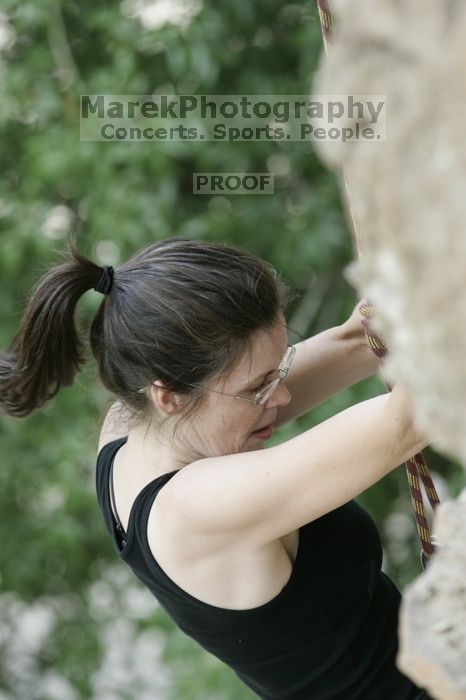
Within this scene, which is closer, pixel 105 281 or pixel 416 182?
pixel 416 182

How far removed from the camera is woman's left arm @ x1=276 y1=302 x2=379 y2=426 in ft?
5.43

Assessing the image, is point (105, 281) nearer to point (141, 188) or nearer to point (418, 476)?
point (418, 476)

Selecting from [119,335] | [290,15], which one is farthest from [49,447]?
[119,335]

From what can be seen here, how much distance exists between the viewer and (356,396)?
260 centimetres

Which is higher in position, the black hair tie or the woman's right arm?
the black hair tie

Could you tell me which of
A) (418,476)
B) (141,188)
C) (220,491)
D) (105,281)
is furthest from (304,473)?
(141,188)

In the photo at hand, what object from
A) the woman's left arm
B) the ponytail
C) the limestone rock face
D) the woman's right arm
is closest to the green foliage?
the woman's left arm

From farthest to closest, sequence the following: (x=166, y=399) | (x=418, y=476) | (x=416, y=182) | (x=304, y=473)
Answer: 1. (x=166, y=399)
2. (x=418, y=476)
3. (x=304, y=473)
4. (x=416, y=182)

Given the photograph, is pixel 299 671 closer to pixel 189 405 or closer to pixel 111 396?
pixel 189 405

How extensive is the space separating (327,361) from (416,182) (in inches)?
39.8

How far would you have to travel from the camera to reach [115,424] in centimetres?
169

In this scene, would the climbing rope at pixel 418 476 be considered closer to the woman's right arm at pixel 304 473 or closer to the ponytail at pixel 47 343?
the woman's right arm at pixel 304 473

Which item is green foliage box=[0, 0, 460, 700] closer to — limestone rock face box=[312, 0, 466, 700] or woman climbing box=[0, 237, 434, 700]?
woman climbing box=[0, 237, 434, 700]

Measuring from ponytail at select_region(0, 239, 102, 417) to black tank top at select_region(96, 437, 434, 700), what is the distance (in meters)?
0.30
